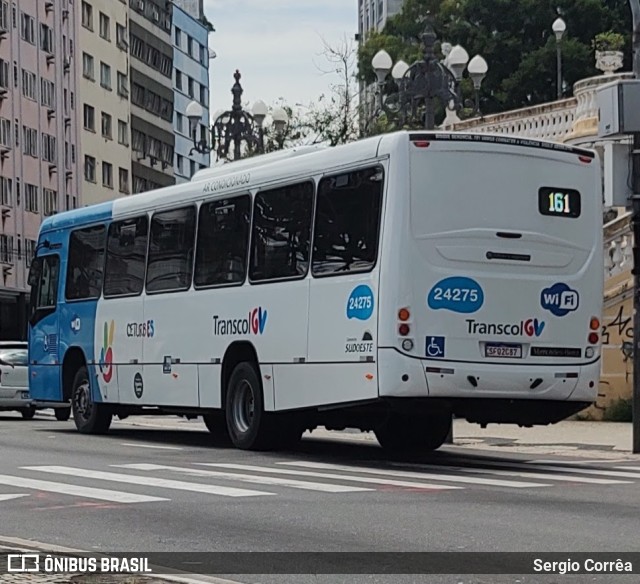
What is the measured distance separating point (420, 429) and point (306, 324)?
9.91 ft

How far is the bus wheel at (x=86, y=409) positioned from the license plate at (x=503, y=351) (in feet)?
28.7

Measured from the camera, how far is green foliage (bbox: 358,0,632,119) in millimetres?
79250

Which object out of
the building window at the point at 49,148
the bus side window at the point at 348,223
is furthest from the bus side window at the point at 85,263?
the building window at the point at 49,148

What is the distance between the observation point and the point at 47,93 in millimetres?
88125

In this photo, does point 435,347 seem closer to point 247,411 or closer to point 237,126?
point 247,411

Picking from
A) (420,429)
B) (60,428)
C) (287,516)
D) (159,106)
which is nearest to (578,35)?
(159,106)

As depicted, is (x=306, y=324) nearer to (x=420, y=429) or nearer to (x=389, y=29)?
(x=420, y=429)

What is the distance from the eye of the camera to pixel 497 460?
851 inches

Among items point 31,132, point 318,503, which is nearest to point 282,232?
point 318,503

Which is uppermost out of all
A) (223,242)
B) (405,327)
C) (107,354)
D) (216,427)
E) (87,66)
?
(87,66)

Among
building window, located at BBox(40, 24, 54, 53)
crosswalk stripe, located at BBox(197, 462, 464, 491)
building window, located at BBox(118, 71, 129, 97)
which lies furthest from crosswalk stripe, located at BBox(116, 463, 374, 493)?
building window, located at BBox(118, 71, 129, 97)

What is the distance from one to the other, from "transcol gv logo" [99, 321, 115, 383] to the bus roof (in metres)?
1.58

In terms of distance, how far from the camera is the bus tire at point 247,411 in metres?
21.6

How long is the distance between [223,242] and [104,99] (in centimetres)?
7719
